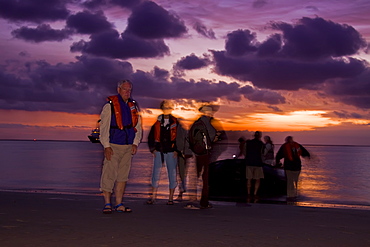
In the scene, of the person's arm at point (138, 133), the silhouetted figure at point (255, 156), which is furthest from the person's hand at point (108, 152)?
the silhouetted figure at point (255, 156)

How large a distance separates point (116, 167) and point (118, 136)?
529 millimetres

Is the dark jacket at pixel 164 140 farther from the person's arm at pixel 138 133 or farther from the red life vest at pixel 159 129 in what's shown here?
the person's arm at pixel 138 133

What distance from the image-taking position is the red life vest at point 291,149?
1447 centimetres

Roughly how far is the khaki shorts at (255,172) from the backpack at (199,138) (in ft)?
20.3

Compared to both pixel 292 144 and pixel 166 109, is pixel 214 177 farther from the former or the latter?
pixel 166 109

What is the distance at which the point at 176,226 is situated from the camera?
6.96 m

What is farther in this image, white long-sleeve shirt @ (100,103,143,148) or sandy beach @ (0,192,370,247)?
white long-sleeve shirt @ (100,103,143,148)

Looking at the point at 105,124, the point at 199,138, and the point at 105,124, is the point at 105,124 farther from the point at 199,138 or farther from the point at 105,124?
the point at 199,138

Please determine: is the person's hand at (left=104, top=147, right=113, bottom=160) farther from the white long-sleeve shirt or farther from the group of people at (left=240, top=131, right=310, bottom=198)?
the group of people at (left=240, top=131, right=310, bottom=198)

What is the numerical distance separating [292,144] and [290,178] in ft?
3.93

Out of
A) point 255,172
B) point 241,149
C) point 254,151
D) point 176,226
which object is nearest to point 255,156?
point 254,151

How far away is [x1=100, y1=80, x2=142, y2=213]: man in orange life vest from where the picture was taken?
794 centimetres

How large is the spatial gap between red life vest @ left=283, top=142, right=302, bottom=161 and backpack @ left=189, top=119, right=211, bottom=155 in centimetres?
550

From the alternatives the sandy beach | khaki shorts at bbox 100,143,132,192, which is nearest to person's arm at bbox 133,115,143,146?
khaki shorts at bbox 100,143,132,192
